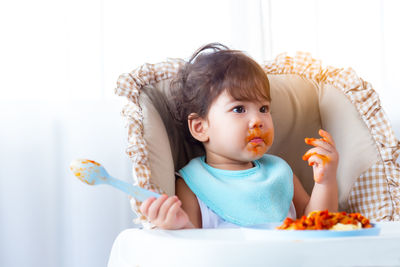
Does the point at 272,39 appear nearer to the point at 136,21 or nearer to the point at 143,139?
the point at 136,21

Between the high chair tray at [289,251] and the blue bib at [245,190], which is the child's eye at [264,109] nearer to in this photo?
the blue bib at [245,190]

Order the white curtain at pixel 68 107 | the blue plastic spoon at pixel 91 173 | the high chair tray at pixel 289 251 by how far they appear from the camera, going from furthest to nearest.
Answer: the white curtain at pixel 68 107
the blue plastic spoon at pixel 91 173
the high chair tray at pixel 289 251

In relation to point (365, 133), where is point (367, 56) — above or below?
above

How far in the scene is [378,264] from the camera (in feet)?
2.10

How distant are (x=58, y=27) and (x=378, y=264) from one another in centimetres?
118

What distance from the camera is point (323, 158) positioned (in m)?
1.04

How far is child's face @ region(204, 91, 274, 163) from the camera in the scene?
109 cm

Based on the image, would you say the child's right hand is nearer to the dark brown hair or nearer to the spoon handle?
the spoon handle

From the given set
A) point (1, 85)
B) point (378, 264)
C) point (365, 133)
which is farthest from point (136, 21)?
point (378, 264)

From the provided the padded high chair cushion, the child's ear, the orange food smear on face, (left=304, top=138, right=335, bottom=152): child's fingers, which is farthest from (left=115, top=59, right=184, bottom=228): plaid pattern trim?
(left=304, top=138, right=335, bottom=152): child's fingers

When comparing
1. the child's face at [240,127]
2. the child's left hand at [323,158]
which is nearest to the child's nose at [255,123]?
the child's face at [240,127]

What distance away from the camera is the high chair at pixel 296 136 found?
2.78ft

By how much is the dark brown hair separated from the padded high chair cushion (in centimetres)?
3

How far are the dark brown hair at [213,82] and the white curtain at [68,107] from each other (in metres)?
0.38
